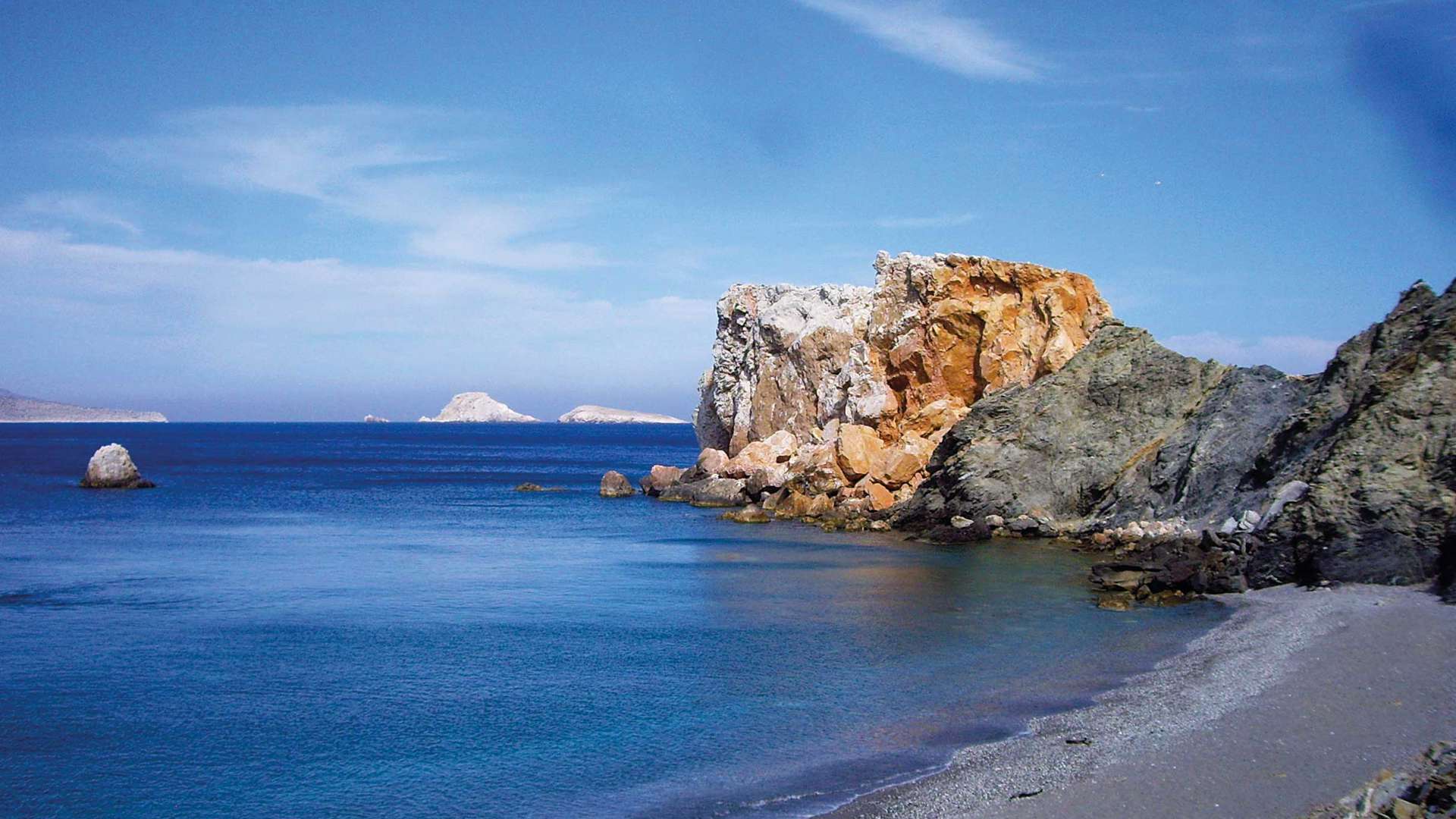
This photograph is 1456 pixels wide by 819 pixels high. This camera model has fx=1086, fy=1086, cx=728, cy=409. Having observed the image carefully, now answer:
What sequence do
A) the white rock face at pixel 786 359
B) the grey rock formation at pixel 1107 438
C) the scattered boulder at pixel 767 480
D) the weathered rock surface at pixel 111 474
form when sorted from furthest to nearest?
the weathered rock surface at pixel 111 474 < the white rock face at pixel 786 359 < the scattered boulder at pixel 767 480 < the grey rock formation at pixel 1107 438

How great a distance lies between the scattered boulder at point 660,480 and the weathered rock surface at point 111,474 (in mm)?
30383

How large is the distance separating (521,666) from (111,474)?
5449 cm

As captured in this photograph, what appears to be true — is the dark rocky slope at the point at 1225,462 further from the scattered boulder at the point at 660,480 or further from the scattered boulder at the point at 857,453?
the scattered boulder at the point at 660,480

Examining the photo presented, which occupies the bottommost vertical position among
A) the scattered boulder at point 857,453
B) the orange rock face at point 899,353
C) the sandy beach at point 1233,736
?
the sandy beach at point 1233,736

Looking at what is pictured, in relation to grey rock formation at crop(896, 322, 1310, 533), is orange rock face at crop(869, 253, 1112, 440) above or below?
above

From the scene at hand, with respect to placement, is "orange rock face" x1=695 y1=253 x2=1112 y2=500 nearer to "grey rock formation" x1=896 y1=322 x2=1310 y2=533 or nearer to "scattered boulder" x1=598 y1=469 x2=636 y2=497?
"grey rock formation" x1=896 y1=322 x2=1310 y2=533

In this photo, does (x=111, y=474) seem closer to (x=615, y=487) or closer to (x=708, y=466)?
(x=615, y=487)

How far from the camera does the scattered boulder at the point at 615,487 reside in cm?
6300

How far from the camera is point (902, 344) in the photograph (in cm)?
5419

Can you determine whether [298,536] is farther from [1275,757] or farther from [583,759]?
[1275,757]

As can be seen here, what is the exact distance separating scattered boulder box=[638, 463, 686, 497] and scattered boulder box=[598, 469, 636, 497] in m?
1.08

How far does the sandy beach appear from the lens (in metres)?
12.0

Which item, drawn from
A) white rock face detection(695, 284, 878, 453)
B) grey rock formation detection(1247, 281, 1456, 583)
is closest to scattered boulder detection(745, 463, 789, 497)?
white rock face detection(695, 284, 878, 453)

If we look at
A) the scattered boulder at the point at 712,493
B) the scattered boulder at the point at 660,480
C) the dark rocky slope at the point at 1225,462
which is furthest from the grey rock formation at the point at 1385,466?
the scattered boulder at the point at 660,480
